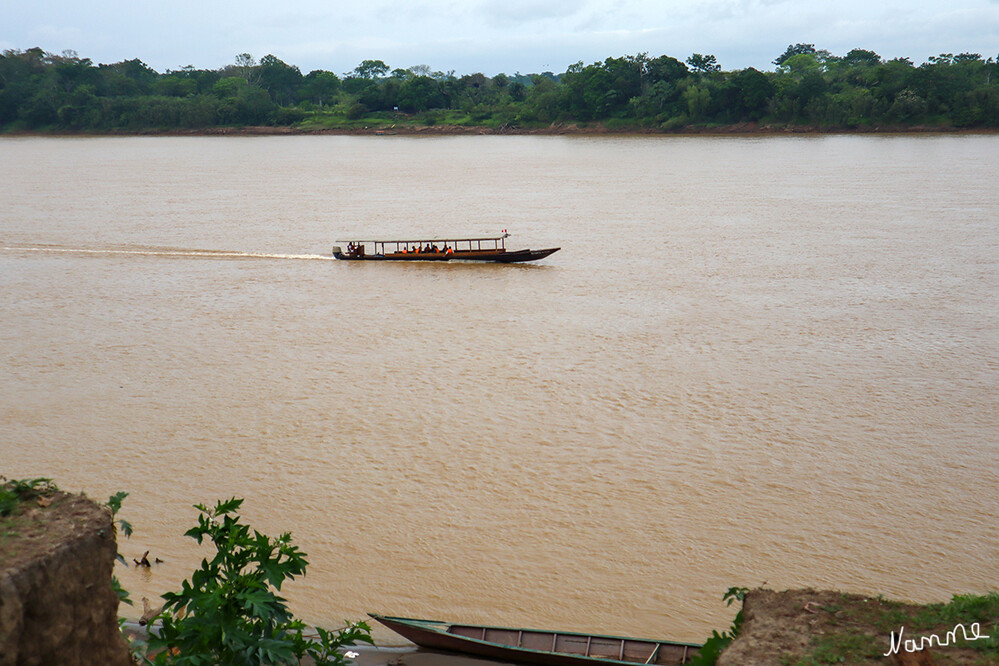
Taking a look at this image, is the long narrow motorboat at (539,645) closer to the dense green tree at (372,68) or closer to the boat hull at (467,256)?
the boat hull at (467,256)

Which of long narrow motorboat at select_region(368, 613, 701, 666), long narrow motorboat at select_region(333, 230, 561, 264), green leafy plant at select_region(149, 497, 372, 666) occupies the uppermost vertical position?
long narrow motorboat at select_region(333, 230, 561, 264)

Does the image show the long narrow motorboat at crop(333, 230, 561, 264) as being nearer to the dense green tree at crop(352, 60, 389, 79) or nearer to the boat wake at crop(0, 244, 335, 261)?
the boat wake at crop(0, 244, 335, 261)

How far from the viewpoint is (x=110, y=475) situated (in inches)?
515

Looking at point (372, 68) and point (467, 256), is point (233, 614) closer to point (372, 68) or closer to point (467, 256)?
point (467, 256)

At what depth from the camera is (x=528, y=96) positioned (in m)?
91.6

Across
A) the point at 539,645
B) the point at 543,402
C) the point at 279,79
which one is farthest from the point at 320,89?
the point at 539,645

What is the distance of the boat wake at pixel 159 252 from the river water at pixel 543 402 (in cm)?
17

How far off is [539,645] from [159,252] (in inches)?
973

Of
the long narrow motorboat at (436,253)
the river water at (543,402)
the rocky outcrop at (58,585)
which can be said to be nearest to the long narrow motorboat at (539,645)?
the river water at (543,402)

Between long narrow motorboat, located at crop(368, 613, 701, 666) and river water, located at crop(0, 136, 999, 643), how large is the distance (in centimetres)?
72

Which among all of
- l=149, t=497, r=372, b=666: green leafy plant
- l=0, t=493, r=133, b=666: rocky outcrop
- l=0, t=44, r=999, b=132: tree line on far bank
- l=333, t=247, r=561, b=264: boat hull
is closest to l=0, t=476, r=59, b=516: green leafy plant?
l=0, t=493, r=133, b=666: rocky outcrop

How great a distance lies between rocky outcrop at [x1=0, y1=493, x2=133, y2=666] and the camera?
4883 millimetres

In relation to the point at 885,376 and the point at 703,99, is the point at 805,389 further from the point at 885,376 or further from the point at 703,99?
the point at 703,99

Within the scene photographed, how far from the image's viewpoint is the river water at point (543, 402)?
419 inches
